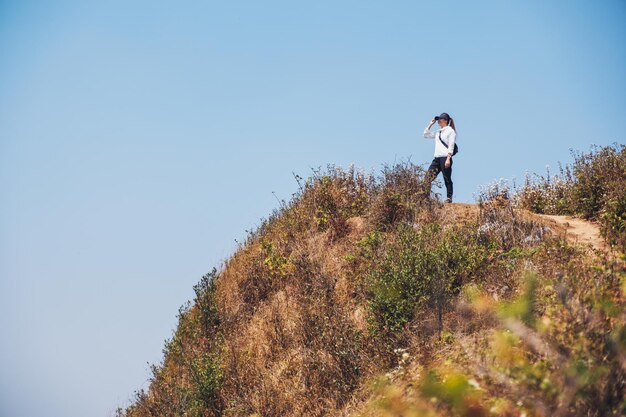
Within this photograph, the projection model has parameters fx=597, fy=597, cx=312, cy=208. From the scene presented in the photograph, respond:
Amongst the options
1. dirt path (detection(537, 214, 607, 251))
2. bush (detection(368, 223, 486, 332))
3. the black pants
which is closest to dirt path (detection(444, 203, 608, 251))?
dirt path (detection(537, 214, 607, 251))

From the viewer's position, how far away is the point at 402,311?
8.10m

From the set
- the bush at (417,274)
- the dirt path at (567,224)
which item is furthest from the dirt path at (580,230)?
the bush at (417,274)

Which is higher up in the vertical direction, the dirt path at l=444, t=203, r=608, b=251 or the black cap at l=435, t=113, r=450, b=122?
the black cap at l=435, t=113, r=450, b=122

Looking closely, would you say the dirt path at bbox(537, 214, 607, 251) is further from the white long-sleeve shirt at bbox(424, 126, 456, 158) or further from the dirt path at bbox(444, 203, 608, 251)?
the white long-sleeve shirt at bbox(424, 126, 456, 158)

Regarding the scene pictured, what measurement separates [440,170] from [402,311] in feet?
16.7

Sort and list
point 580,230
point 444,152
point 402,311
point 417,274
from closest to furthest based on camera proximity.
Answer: point 402,311
point 417,274
point 580,230
point 444,152

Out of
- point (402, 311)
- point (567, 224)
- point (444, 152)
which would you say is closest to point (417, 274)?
point (402, 311)

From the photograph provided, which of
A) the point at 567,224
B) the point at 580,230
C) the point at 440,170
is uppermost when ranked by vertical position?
the point at 440,170

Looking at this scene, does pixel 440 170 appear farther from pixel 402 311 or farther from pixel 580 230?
pixel 402 311

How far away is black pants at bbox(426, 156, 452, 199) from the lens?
12078 millimetres

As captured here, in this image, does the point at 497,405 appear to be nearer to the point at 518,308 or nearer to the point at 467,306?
the point at 518,308

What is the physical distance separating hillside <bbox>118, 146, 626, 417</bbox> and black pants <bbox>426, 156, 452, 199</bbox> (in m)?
0.26

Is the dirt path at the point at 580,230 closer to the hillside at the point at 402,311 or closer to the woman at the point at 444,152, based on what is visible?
the hillside at the point at 402,311

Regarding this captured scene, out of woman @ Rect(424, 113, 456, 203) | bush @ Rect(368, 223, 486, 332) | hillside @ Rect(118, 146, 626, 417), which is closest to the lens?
hillside @ Rect(118, 146, 626, 417)
